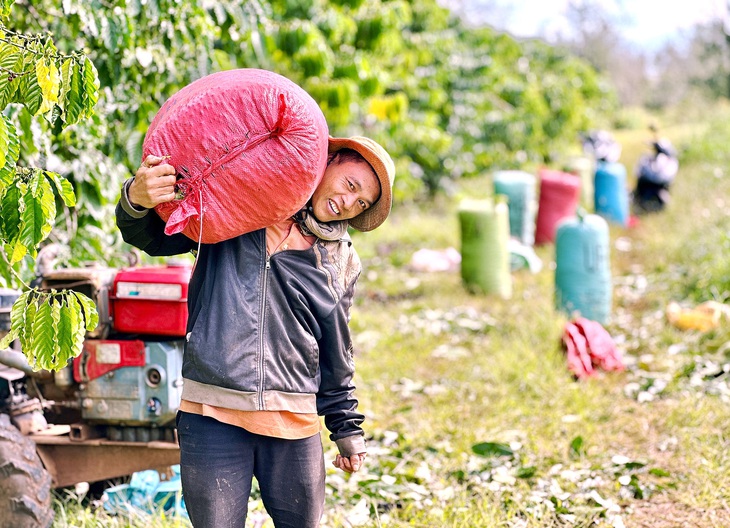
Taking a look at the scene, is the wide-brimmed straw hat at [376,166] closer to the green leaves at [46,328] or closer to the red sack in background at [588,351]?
the green leaves at [46,328]

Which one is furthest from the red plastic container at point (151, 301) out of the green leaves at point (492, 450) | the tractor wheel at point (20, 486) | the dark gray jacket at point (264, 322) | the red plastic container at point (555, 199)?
the red plastic container at point (555, 199)

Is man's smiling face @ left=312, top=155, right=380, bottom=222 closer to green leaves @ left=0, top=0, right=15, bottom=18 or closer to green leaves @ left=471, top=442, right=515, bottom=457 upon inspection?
green leaves @ left=0, top=0, right=15, bottom=18

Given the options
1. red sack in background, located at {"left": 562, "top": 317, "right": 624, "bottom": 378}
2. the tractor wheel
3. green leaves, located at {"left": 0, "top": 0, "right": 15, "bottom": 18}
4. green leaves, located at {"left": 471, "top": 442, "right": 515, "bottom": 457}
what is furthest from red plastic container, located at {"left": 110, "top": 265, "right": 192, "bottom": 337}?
red sack in background, located at {"left": 562, "top": 317, "right": 624, "bottom": 378}

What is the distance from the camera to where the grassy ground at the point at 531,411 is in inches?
142

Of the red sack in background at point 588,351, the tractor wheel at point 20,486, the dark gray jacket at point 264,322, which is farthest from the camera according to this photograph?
the red sack in background at point 588,351

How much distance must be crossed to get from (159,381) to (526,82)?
49.5ft

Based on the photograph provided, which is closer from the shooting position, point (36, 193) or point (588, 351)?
point (36, 193)

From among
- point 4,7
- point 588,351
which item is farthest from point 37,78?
point 588,351

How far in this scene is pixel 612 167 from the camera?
34.8 ft

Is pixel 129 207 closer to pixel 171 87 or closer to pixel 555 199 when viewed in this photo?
pixel 171 87

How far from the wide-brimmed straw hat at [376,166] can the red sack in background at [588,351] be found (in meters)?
3.22

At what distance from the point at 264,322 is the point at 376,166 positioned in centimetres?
55

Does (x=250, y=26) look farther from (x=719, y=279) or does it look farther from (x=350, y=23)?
(x=719, y=279)

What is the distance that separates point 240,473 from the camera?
2.36 metres
